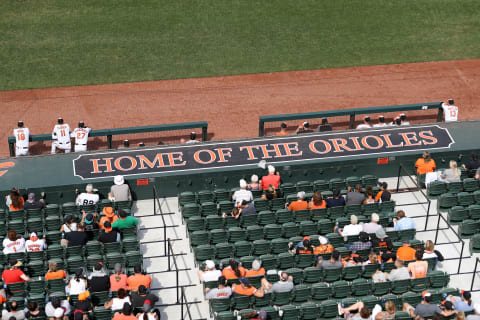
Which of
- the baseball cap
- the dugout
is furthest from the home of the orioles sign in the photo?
the baseball cap

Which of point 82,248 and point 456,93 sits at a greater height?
point 456,93

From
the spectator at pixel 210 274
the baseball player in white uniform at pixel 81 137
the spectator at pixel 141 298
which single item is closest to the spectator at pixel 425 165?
the spectator at pixel 210 274

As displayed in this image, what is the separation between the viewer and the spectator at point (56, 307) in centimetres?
1717

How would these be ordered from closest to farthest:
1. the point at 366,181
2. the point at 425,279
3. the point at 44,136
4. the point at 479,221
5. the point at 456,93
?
the point at 425,279 < the point at 479,221 < the point at 366,181 < the point at 44,136 < the point at 456,93

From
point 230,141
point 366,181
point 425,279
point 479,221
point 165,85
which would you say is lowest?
point 425,279

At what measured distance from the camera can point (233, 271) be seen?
18.6 meters

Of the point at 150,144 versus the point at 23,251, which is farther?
the point at 150,144

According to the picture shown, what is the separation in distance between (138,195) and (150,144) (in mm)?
3440

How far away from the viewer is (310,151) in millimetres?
23984

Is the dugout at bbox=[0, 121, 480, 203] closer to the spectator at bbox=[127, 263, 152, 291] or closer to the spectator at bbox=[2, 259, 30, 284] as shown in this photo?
the spectator at bbox=[2, 259, 30, 284]

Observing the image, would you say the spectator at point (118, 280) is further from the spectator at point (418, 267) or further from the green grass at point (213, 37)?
the green grass at point (213, 37)

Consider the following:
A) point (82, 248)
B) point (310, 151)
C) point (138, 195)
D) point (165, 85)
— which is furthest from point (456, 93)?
point (82, 248)

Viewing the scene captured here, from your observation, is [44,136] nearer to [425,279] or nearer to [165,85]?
[165,85]

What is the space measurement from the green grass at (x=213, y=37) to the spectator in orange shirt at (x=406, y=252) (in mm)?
11712
